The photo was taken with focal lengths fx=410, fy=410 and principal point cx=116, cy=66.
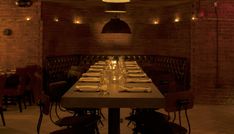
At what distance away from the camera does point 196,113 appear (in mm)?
8477

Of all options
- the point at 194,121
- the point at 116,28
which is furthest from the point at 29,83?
the point at 194,121

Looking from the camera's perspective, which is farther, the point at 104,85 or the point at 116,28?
the point at 116,28

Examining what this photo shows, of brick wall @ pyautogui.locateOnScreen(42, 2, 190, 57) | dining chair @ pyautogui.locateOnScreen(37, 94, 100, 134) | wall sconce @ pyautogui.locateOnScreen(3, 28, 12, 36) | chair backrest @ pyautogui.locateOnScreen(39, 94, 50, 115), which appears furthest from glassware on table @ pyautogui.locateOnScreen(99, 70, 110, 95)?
brick wall @ pyautogui.locateOnScreen(42, 2, 190, 57)

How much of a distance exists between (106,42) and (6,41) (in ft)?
11.0

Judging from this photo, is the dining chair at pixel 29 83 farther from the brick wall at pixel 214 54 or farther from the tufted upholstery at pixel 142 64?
the brick wall at pixel 214 54

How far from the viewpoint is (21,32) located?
10.3 meters

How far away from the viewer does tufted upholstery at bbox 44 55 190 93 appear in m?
10.2

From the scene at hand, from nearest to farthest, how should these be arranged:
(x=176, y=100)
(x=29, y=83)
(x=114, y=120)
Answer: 1. (x=176, y=100)
2. (x=114, y=120)
3. (x=29, y=83)

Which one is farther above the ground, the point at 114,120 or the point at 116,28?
the point at 116,28

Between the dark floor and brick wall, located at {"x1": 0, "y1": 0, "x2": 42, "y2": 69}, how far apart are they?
1.65 meters

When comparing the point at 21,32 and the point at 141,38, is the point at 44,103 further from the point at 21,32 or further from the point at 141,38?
the point at 141,38

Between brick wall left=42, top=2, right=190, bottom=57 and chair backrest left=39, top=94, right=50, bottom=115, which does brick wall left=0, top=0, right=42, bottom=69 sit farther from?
chair backrest left=39, top=94, right=50, bottom=115

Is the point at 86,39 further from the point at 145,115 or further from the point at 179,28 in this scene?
the point at 145,115

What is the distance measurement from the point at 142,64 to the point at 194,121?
4256 mm
